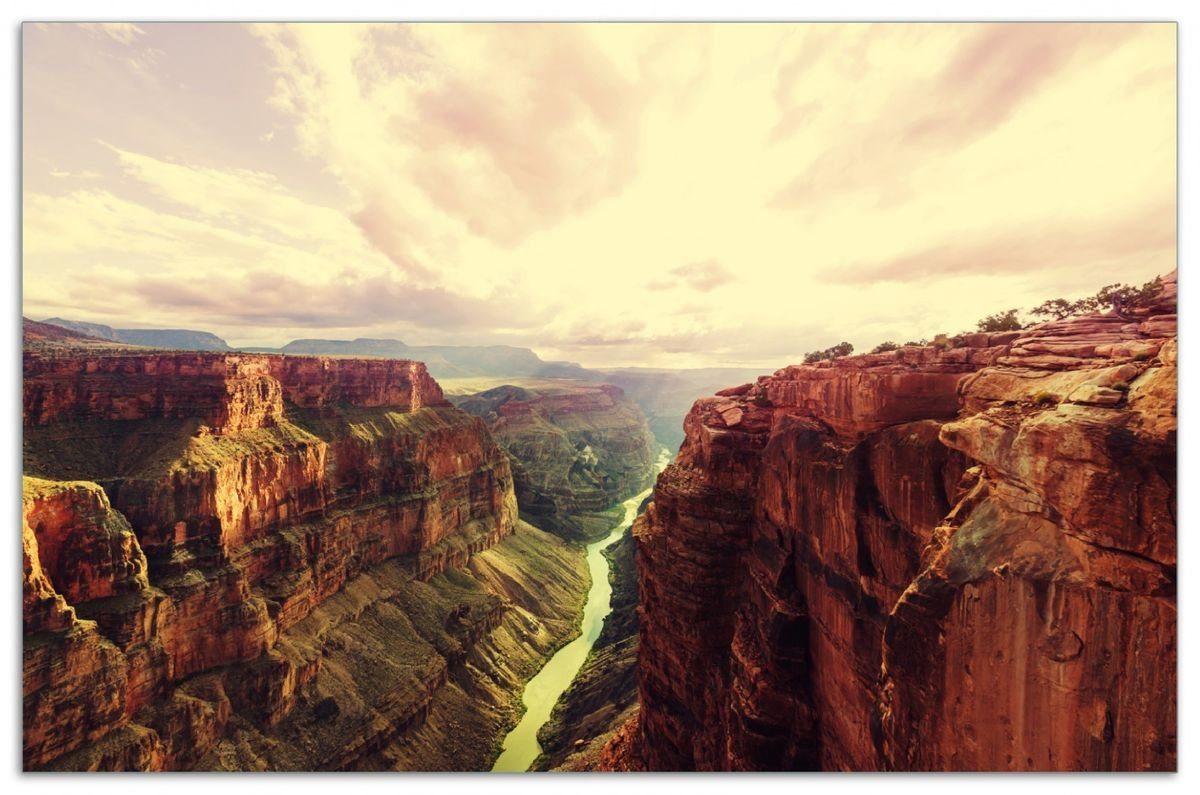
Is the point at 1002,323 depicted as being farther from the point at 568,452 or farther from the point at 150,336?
the point at 568,452

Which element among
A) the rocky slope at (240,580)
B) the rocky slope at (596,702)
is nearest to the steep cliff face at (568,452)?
the rocky slope at (596,702)

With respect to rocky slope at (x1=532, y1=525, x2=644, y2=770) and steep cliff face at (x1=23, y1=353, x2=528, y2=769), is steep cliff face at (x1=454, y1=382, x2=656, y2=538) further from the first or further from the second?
steep cliff face at (x1=23, y1=353, x2=528, y2=769)

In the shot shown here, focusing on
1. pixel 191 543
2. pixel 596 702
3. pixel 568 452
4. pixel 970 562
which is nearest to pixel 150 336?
pixel 191 543

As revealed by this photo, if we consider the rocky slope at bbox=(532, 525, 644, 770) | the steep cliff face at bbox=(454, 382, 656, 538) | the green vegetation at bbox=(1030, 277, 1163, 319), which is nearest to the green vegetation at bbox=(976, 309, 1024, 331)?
the green vegetation at bbox=(1030, 277, 1163, 319)

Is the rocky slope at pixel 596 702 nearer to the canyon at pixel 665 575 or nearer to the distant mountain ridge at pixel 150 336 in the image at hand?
the canyon at pixel 665 575

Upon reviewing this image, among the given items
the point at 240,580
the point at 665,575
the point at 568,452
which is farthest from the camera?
the point at 568,452

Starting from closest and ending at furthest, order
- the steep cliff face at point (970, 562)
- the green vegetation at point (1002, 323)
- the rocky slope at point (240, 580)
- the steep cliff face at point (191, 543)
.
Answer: the steep cliff face at point (970, 562), the green vegetation at point (1002, 323), the steep cliff face at point (191, 543), the rocky slope at point (240, 580)

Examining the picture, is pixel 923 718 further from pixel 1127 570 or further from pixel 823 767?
pixel 823 767
